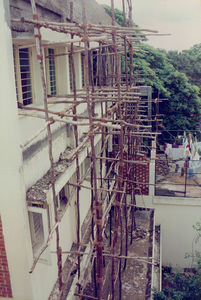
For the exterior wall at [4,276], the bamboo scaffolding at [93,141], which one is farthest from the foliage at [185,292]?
the exterior wall at [4,276]

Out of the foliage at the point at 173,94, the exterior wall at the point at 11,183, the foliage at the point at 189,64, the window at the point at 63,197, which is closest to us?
the exterior wall at the point at 11,183

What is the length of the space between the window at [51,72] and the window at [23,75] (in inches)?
44.6

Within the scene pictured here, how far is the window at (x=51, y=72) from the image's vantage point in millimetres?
6793

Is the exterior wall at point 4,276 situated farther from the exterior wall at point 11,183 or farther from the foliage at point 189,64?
the foliage at point 189,64

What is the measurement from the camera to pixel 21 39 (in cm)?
456

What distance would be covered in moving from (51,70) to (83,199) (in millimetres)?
4213

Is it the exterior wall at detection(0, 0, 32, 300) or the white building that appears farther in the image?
the white building

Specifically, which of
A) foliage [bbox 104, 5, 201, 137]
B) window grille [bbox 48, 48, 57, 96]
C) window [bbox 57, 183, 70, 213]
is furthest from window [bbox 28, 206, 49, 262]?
foliage [bbox 104, 5, 201, 137]

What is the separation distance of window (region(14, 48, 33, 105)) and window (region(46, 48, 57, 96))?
113 centimetres

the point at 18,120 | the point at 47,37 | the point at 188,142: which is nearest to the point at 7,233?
the point at 18,120

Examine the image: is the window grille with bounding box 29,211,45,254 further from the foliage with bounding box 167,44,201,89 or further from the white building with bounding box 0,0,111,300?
the foliage with bounding box 167,44,201,89

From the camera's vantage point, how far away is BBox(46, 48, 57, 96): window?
679 centimetres

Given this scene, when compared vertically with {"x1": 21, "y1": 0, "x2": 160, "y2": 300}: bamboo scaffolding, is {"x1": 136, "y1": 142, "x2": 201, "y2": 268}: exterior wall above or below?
below

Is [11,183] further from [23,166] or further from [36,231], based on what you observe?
[36,231]
